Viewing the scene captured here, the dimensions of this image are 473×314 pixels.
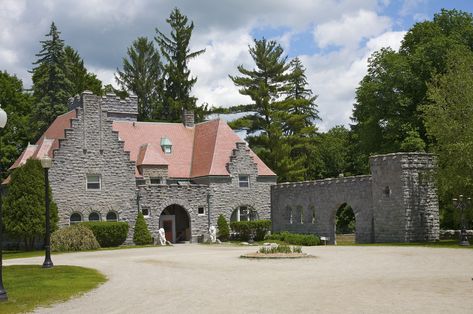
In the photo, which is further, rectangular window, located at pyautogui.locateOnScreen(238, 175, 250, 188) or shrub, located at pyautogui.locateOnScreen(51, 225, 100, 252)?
rectangular window, located at pyautogui.locateOnScreen(238, 175, 250, 188)

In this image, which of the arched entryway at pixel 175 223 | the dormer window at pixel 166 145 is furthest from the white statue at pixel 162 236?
the dormer window at pixel 166 145

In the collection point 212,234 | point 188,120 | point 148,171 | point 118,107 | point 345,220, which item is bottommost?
point 212,234

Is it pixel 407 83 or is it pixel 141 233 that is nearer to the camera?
pixel 141 233

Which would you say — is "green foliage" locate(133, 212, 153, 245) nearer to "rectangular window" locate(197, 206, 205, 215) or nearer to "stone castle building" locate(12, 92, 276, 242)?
"stone castle building" locate(12, 92, 276, 242)

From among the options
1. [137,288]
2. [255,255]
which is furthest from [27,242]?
[137,288]

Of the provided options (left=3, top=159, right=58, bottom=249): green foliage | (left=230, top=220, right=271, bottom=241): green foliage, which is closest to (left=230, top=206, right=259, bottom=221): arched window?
(left=230, top=220, right=271, bottom=241): green foliage

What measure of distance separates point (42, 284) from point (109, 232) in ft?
71.6

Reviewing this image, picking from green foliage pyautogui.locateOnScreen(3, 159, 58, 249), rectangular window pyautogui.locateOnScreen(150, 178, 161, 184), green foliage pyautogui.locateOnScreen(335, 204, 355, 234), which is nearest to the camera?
green foliage pyautogui.locateOnScreen(3, 159, 58, 249)

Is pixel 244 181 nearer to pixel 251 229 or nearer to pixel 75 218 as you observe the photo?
pixel 251 229

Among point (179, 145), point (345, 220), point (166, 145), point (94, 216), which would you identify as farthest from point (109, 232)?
point (345, 220)

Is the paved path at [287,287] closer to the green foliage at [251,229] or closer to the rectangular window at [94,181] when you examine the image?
the rectangular window at [94,181]

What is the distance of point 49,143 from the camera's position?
4178 cm

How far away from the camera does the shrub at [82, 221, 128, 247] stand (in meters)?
38.3

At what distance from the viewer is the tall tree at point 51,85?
51531mm
